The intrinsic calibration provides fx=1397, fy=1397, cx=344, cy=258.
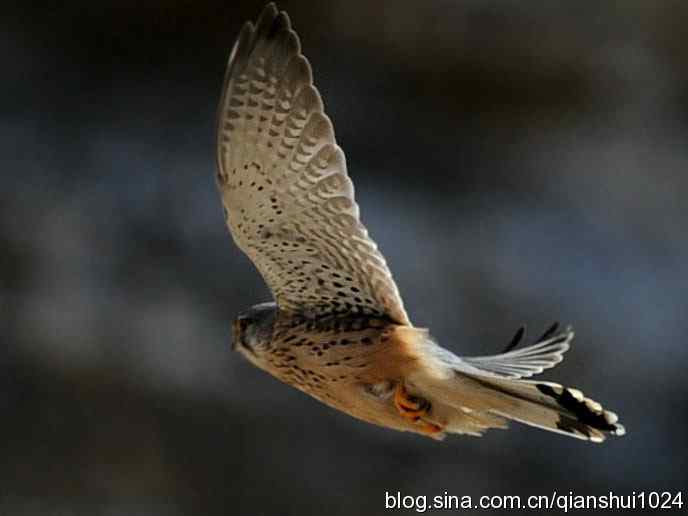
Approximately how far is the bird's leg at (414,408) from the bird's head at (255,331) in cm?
21

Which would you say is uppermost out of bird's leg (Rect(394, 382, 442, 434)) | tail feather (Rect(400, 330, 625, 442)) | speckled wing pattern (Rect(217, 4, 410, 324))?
speckled wing pattern (Rect(217, 4, 410, 324))

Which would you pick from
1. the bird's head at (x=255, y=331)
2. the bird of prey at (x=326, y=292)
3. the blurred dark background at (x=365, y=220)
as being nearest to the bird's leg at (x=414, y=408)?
the bird of prey at (x=326, y=292)

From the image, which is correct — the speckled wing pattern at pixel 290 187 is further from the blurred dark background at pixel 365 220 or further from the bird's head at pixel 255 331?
the blurred dark background at pixel 365 220

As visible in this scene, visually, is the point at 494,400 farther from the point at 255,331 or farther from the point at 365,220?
the point at 365,220

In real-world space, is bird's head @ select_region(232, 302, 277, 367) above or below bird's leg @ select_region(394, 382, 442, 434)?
above

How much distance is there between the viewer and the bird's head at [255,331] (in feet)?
5.75

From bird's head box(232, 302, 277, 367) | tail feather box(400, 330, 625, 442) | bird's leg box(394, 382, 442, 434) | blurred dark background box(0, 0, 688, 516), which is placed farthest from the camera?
blurred dark background box(0, 0, 688, 516)

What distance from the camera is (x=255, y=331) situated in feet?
5.84

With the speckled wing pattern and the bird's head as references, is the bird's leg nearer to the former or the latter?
the speckled wing pattern

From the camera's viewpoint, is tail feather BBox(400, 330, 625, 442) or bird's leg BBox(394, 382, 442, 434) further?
bird's leg BBox(394, 382, 442, 434)

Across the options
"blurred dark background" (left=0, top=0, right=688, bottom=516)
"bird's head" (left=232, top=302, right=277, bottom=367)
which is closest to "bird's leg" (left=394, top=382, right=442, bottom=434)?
"bird's head" (left=232, top=302, right=277, bottom=367)

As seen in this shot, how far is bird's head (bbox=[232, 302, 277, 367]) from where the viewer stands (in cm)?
175

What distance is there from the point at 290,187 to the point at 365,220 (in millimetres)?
2442

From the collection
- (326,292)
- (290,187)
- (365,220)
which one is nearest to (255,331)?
(326,292)
